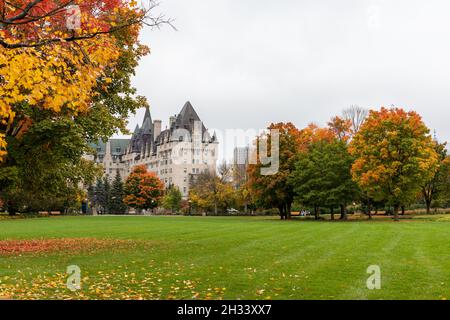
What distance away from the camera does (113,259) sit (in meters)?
14.9

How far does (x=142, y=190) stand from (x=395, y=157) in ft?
220

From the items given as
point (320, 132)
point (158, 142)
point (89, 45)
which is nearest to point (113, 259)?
point (89, 45)

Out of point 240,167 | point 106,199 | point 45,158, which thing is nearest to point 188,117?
point 106,199

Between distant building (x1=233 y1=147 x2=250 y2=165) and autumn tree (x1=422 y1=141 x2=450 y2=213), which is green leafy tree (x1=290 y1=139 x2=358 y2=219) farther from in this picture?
distant building (x1=233 y1=147 x2=250 y2=165)

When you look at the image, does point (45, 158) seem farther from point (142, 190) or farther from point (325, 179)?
point (142, 190)

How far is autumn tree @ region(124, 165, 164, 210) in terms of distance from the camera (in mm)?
101562

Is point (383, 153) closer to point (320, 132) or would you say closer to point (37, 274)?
point (320, 132)

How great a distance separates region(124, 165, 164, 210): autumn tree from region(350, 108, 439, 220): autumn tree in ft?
209

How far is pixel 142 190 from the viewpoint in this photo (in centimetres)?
10162

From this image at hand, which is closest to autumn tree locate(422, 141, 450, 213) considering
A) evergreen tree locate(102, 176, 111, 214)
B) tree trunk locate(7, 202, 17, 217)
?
tree trunk locate(7, 202, 17, 217)

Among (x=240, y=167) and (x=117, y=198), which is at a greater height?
(x=240, y=167)

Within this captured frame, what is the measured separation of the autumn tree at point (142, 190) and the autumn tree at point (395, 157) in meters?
63.8

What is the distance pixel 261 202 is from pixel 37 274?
144 ft

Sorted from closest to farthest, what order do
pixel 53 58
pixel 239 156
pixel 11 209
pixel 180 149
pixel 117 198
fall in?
pixel 53 58 → pixel 11 209 → pixel 239 156 → pixel 117 198 → pixel 180 149
